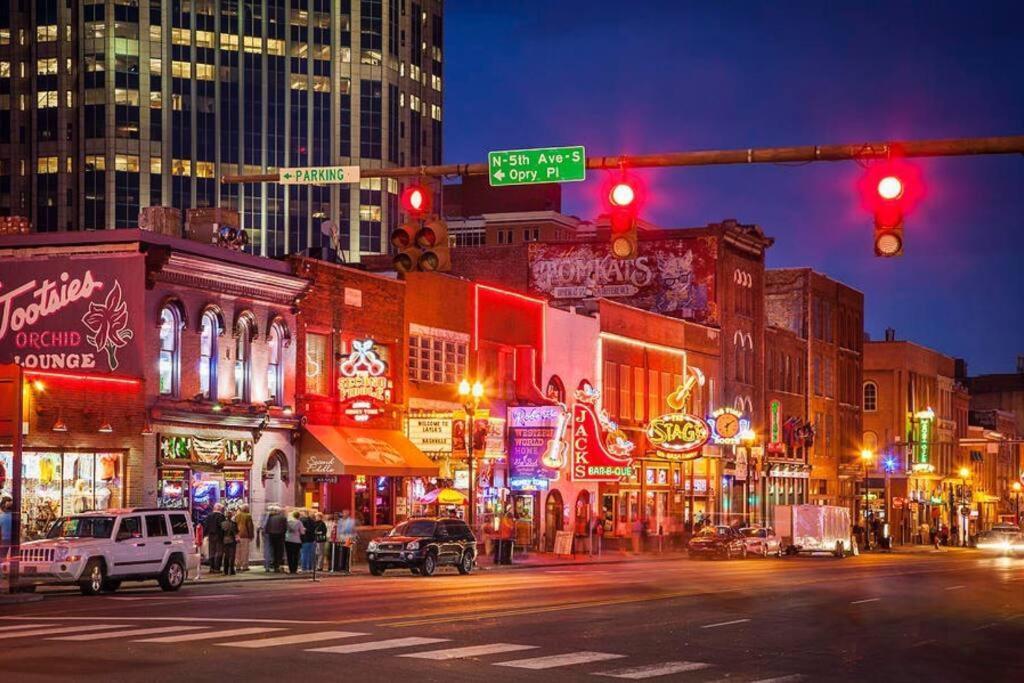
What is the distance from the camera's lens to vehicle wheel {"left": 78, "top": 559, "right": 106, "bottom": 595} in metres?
33.2

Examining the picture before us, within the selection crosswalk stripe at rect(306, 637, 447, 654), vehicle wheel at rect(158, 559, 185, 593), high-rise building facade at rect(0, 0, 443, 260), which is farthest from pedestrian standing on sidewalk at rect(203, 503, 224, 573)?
high-rise building facade at rect(0, 0, 443, 260)

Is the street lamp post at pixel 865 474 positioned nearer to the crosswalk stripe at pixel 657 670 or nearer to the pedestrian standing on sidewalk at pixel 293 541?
the pedestrian standing on sidewalk at pixel 293 541

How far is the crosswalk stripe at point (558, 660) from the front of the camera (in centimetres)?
2027

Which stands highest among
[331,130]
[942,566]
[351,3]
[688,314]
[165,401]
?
[351,3]

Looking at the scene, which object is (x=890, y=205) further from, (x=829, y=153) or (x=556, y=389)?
(x=556, y=389)

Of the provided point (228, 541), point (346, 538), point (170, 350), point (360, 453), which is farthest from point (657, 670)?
point (360, 453)

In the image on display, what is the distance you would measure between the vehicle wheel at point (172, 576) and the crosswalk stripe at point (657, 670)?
54.7 ft

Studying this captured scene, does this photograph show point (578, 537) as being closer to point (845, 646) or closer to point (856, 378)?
point (845, 646)

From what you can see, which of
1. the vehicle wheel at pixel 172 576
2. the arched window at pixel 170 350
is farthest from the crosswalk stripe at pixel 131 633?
the arched window at pixel 170 350

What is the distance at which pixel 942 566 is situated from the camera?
6034 centimetres

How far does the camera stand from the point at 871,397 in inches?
4589

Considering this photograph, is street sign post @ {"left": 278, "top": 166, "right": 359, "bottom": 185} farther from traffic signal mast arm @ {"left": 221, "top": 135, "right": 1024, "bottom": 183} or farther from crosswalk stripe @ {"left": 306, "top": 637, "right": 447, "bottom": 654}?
crosswalk stripe @ {"left": 306, "top": 637, "right": 447, "bottom": 654}

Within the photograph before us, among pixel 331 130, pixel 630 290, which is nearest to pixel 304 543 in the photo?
pixel 630 290

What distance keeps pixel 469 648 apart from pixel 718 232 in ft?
204
